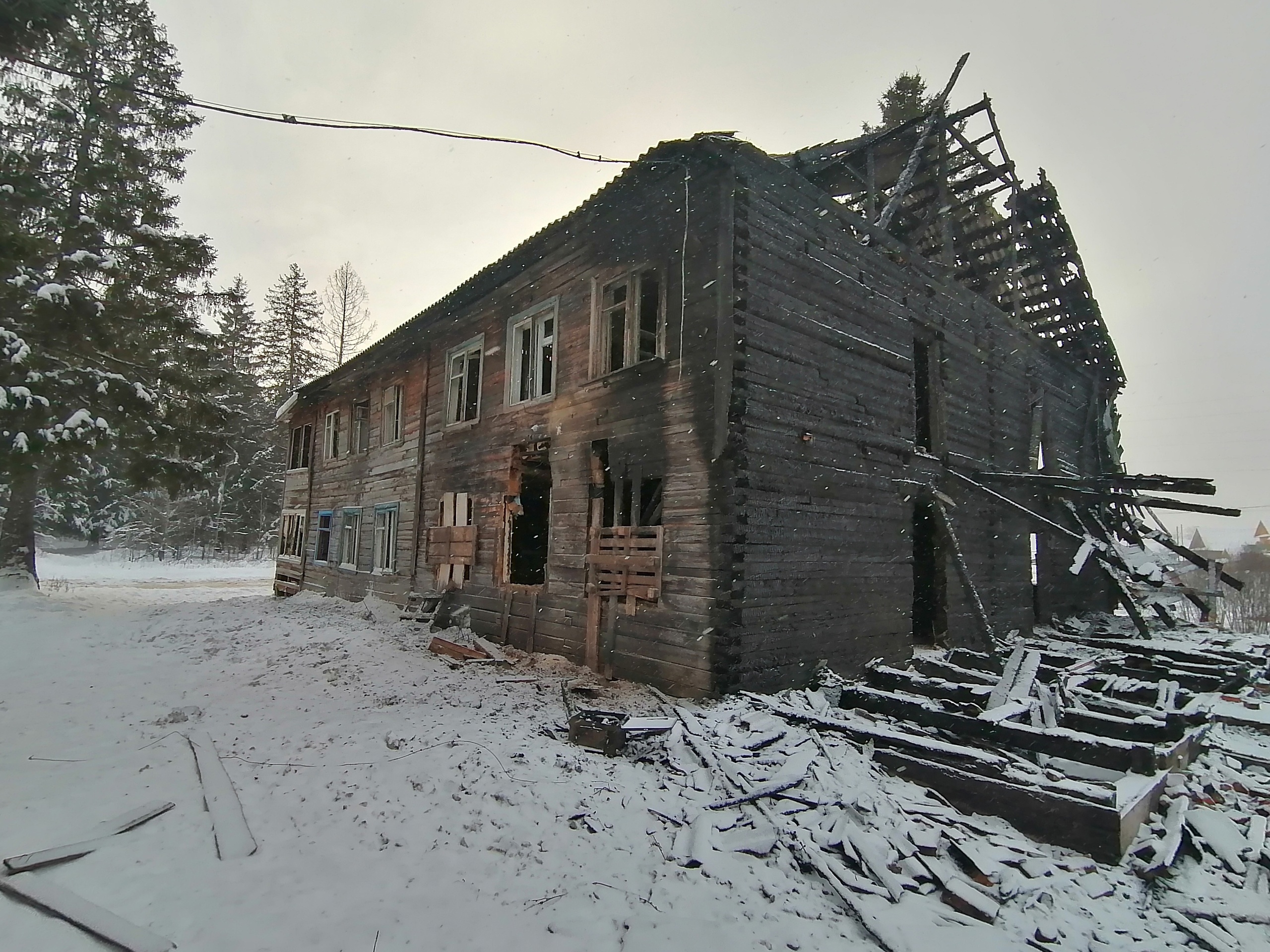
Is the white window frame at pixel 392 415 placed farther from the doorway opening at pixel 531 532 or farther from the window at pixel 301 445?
the window at pixel 301 445

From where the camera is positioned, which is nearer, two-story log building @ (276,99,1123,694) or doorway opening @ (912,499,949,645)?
two-story log building @ (276,99,1123,694)

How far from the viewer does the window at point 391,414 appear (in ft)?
55.5

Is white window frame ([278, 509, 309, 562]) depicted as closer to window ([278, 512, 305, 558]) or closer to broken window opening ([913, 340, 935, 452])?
window ([278, 512, 305, 558])

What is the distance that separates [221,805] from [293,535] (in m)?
19.2

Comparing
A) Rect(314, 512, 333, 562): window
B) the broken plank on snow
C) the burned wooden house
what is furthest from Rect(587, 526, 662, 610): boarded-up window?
Rect(314, 512, 333, 562): window

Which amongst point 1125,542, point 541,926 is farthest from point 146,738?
point 1125,542

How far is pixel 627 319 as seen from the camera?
970cm

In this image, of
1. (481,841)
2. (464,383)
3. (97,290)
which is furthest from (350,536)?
(481,841)

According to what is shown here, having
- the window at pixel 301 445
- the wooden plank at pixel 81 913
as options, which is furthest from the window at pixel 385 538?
the wooden plank at pixel 81 913

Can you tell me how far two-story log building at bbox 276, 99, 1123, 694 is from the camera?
27.1 feet

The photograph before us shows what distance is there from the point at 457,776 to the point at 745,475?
4801 millimetres

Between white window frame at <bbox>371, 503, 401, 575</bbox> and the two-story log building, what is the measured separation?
0.10m

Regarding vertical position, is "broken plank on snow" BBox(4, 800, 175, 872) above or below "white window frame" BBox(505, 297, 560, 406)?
below

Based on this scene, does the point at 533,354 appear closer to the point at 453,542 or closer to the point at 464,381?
the point at 464,381
